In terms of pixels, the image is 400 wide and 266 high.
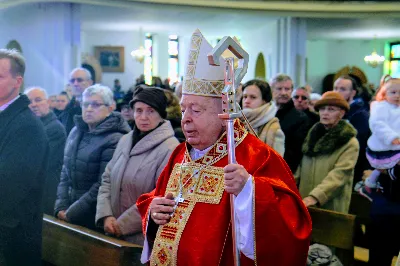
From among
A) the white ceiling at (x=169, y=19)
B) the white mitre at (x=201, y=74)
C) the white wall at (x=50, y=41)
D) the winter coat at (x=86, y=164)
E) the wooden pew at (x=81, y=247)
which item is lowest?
the wooden pew at (x=81, y=247)

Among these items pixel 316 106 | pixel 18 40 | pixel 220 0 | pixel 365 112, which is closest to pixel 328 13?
pixel 220 0

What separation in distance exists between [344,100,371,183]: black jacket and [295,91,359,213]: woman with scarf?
120 cm

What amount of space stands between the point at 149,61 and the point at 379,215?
65.7 ft

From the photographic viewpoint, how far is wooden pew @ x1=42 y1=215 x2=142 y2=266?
12.7 feet

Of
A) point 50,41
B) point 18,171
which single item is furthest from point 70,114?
point 50,41

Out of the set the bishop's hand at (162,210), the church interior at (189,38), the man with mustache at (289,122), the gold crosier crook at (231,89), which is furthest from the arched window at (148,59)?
the gold crosier crook at (231,89)

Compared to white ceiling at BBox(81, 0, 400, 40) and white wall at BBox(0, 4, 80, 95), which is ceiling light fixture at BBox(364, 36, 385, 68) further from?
white wall at BBox(0, 4, 80, 95)

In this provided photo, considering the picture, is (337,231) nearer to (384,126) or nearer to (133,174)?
(384,126)

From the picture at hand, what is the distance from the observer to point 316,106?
17.0 ft

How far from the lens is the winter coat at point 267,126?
4.77m

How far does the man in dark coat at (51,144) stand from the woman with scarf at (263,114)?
1.54 metres

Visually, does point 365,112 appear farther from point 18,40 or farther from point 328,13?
point 18,40

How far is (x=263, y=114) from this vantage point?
191 inches

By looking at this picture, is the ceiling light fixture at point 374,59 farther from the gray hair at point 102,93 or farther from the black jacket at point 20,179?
the black jacket at point 20,179
